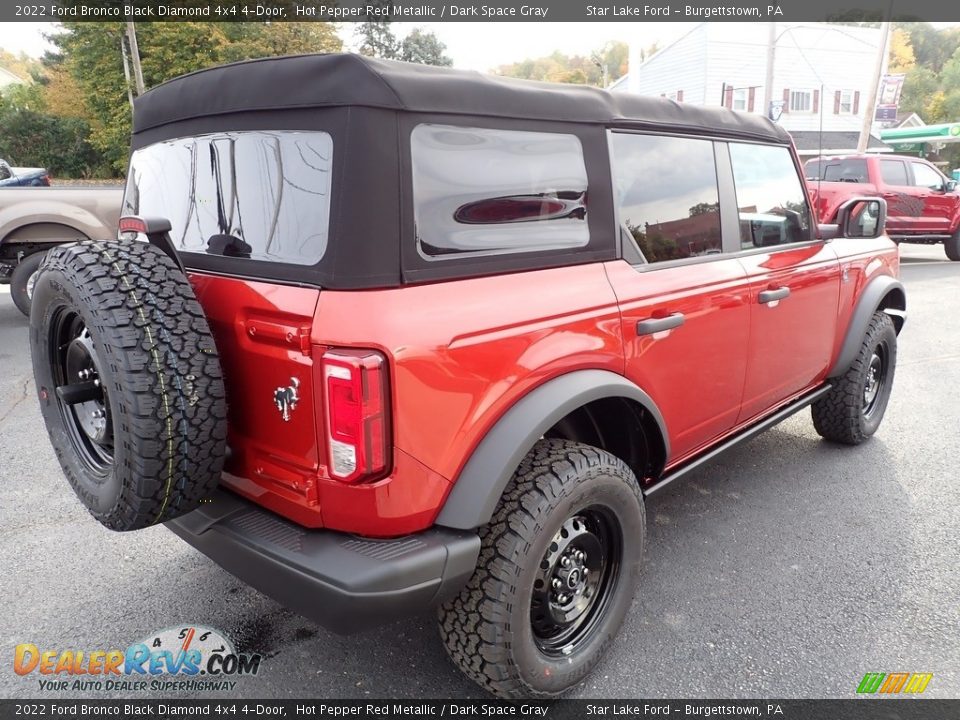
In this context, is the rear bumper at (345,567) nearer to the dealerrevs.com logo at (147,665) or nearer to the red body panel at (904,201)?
the dealerrevs.com logo at (147,665)

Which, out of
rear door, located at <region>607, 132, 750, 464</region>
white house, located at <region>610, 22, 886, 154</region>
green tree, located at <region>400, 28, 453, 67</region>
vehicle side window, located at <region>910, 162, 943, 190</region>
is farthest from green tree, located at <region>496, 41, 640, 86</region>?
rear door, located at <region>607, 132, 750, 464</region>

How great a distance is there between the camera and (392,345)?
5.65 ft

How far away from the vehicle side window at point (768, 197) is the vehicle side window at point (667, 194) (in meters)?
0.25

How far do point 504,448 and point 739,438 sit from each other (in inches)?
70.8

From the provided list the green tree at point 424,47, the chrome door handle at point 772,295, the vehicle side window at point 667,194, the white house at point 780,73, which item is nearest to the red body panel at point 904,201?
the chrome door handle at point 772,295

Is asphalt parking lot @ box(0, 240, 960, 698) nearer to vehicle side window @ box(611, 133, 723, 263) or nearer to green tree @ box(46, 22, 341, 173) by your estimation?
vehicle side window @ box(611, 133, 723, 263)

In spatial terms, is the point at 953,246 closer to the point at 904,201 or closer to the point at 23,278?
the point at 904,201

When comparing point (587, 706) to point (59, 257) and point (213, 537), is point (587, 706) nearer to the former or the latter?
point (213, 537)

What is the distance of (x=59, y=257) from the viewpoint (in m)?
2.01

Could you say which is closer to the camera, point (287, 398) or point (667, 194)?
point (287, 398)

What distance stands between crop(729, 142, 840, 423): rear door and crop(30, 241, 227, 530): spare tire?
2.29m

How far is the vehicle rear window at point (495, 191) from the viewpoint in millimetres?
1917

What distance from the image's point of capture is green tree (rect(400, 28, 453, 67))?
41.9 metres

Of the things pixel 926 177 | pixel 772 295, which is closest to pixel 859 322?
pixel 772 295
